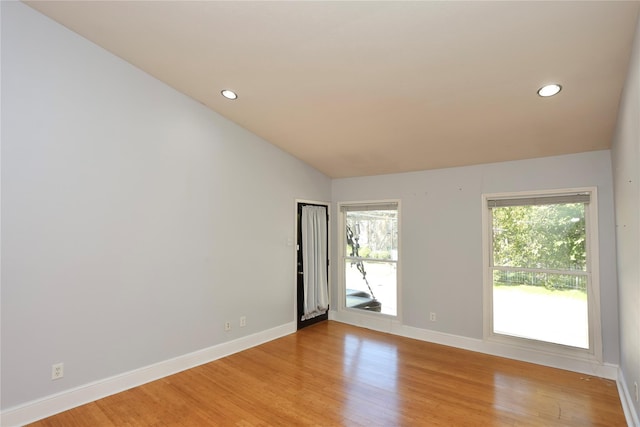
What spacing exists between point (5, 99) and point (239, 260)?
8.46ft

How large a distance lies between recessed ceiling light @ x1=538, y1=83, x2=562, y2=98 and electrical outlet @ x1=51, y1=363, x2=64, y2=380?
4496mm

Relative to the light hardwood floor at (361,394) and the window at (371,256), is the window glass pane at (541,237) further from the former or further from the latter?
the window at (371,256)

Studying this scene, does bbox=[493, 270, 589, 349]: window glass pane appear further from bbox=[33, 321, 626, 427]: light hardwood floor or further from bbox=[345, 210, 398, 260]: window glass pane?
bbox=[345, 210, 398, 260]: window glass pane

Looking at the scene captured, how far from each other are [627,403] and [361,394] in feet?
7.06

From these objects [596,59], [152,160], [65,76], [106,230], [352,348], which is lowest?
[352,348]

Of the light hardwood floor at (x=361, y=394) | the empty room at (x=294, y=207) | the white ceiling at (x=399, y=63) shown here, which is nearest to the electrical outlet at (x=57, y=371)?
the empty room at (x=294, y=207)

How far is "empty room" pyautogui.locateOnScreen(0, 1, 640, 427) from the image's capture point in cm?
229


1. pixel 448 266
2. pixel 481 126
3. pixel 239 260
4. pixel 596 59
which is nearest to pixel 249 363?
pixel 239 260

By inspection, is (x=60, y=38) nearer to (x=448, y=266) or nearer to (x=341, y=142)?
(x=341, y=142)

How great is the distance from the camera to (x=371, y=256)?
5.11 meters

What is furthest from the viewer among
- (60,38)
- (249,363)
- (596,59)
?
(249,363)

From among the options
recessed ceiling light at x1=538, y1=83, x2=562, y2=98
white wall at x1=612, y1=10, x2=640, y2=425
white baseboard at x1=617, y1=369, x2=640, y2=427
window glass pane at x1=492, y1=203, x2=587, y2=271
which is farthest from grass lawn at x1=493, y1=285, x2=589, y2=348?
recessed ceiling light at x1=538, y1=83, x2=562, y2=98

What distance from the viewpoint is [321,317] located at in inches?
207

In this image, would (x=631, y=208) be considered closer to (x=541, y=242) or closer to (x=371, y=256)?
(x=541, y=242)
